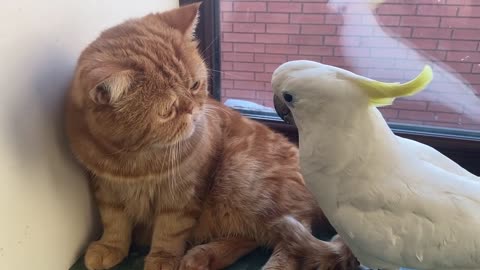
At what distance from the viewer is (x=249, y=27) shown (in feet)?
5.17

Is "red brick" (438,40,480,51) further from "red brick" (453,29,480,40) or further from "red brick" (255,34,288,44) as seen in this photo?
"red brick" (255,34,288,44)

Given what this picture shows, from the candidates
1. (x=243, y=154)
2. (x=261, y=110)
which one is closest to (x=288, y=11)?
(x=261, y=110)

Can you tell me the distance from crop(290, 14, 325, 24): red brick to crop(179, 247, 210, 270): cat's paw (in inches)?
30.8

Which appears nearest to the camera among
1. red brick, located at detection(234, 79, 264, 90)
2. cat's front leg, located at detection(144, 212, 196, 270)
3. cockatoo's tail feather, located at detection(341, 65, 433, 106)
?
cockatoo's tail feather, located at detection(341, 65, 433, 106)

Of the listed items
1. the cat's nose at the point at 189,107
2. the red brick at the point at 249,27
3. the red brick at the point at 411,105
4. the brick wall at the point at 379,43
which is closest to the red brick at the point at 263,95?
the brick wall at the point at 379,43

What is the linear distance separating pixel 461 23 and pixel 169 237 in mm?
1007

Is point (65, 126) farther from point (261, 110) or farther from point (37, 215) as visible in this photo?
point (261, 110)

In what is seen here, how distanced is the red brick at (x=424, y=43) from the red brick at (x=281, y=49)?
0.36 meters

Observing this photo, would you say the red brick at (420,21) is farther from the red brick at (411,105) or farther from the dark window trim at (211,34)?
the dark window trim at (211,34)

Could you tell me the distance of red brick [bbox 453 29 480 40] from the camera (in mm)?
1365

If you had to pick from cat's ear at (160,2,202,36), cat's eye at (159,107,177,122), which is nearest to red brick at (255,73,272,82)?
cat's ear at (160,2,202,36)

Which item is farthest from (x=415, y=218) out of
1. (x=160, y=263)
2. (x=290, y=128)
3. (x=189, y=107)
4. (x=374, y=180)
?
(x=290, y=128)

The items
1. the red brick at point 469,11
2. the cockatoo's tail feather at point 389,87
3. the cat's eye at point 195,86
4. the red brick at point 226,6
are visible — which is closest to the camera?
the cockatoo's tail feather at point 389,87

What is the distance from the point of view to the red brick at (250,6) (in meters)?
1.54
